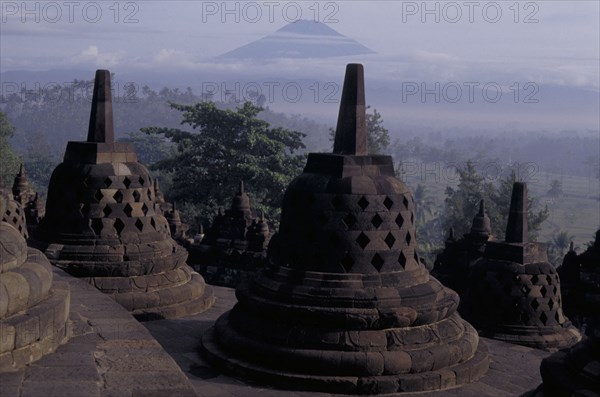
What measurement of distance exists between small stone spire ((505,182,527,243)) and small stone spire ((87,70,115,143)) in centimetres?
602

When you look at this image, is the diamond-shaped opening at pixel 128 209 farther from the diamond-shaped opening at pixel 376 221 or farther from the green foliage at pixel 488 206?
the green foliage at pixel 488 206

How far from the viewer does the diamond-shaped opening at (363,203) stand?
701 cm

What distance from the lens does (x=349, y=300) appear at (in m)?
6.67

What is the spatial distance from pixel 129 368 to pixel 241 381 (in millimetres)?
2249

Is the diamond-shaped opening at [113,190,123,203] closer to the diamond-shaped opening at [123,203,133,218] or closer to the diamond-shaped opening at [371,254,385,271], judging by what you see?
the diamond-shaped opening at [123,203,133,218]

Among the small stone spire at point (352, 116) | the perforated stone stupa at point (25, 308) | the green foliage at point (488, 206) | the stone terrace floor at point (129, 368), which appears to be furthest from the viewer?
the green foliage at point (488, 206)

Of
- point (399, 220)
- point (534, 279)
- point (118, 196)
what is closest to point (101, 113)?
point (118, 196)

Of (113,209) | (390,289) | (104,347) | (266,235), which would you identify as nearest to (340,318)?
(390,289)

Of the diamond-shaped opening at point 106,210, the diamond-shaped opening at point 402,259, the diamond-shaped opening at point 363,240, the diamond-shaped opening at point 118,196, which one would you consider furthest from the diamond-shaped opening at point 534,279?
the diamond-shaped opening at point 106,210

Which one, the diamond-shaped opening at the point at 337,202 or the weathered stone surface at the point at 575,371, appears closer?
the weathered stone surface at the point at 575,371

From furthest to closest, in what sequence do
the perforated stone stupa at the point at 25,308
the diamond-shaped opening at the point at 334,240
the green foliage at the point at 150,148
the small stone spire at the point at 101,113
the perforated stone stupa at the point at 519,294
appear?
the green foliage at the point at 150,148
the perforated stone stupa at the point at 519,294
the small stone spire at the point at 101,113
the diamond-shaped opening at the point at 334,240
the perforated stone stupa at the point at 25,308

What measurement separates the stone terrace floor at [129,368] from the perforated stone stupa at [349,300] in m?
0.22

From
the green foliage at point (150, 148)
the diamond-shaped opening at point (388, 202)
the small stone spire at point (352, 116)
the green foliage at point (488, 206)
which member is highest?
the small stone spire at point (352, 116)

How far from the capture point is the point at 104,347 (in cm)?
496
